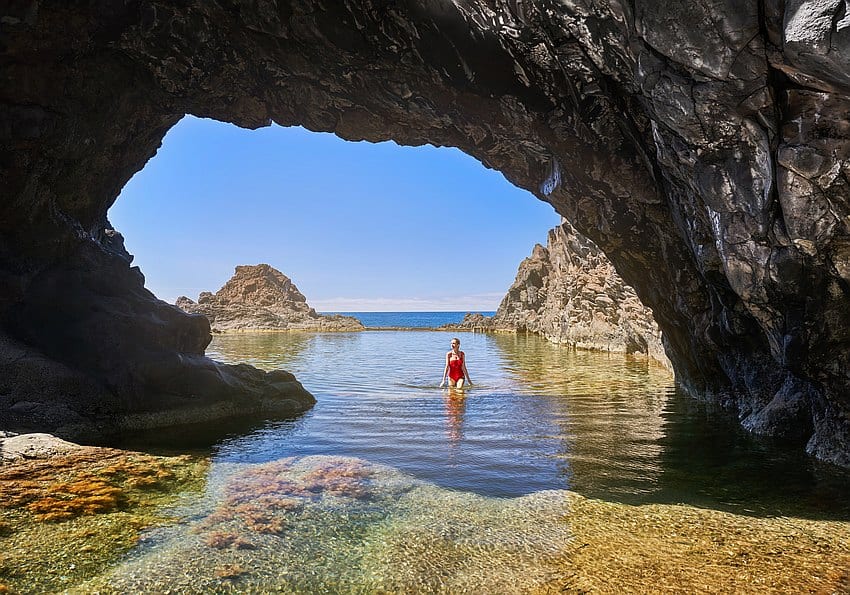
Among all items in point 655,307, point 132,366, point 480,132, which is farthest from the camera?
point 655,307

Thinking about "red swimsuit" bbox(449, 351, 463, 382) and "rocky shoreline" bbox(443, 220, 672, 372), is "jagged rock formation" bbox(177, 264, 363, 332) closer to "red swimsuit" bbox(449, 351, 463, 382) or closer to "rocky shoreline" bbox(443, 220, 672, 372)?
"rocky shoreline" bbox(443, 220, 672, 372)

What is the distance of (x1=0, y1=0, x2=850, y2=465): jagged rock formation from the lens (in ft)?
18.7

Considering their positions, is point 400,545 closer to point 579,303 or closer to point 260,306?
point 579,303

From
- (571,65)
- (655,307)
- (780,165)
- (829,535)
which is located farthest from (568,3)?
(655,307)

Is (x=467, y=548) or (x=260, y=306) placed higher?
(x=260, y=306)

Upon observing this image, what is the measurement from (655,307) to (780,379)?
13.5 ft

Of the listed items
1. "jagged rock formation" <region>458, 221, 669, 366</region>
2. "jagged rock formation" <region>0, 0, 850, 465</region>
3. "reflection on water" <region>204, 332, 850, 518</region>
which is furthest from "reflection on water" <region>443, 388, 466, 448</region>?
"jagged rock formation" <region>458, 221, 669, 366</region>

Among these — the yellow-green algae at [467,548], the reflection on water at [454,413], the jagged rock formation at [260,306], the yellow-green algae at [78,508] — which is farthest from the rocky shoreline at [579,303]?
the jagged rock formation at [260,306]

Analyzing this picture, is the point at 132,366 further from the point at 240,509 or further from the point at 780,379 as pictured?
the point at 780,379

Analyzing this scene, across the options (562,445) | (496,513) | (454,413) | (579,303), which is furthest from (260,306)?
(496,513)

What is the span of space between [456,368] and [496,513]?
36.4 ft

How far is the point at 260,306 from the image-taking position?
9481 cm

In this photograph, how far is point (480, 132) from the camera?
1185cm

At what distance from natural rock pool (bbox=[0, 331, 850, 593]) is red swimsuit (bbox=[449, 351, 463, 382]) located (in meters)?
5.77
